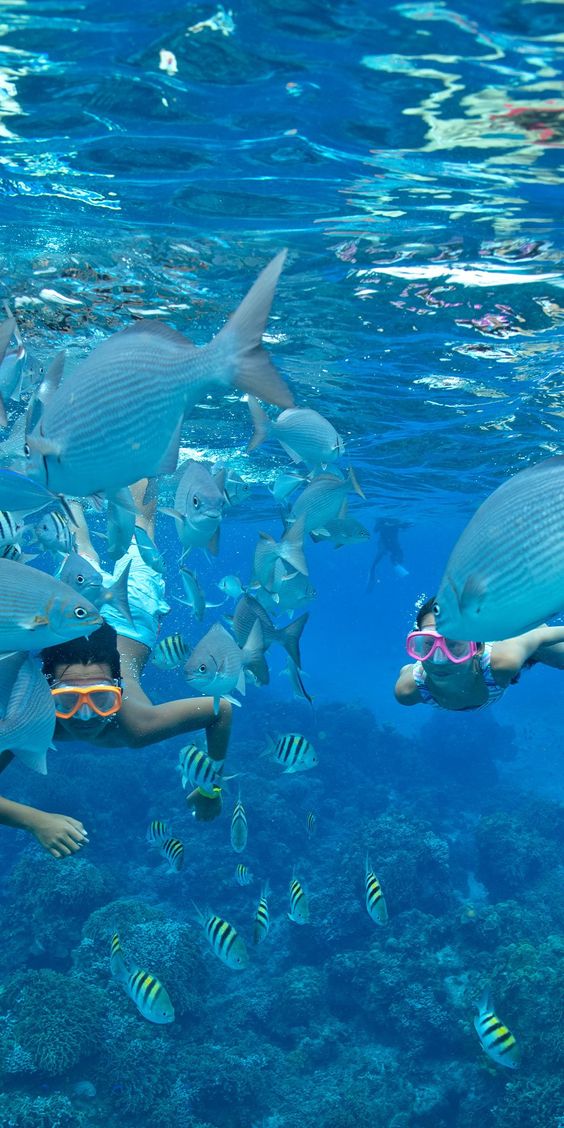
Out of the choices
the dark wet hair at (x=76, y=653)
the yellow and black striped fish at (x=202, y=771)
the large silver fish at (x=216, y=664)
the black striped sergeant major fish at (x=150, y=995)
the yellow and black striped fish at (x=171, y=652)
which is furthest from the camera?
the yellow and black striped fish at (x=171, y=652)

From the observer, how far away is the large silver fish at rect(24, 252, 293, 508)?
2934mm

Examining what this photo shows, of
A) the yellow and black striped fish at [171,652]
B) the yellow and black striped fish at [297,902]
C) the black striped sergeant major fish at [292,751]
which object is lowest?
the yellow and black striped fish at [297,902]

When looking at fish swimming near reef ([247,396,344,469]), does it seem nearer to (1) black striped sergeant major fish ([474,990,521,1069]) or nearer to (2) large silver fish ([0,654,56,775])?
(2) large silver fish ([0,654,56,775])

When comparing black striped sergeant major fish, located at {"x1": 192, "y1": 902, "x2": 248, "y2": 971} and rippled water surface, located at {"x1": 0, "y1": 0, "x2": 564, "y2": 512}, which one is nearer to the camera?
rippled water surface, located at {"x1": 0, "y1": 0, "x2": 564, "y2": 512}

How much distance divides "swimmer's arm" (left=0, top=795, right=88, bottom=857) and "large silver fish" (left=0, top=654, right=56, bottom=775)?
1620 mm

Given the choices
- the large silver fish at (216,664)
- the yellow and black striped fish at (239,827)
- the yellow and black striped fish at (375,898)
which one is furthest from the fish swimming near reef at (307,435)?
the yellow and black striped fish at (375,898)

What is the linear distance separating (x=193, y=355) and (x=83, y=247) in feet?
35.2

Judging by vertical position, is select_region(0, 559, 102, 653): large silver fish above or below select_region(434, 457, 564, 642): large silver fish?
below

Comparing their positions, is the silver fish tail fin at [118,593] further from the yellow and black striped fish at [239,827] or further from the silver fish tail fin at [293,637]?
the yellow and black striped fish at [239,827]

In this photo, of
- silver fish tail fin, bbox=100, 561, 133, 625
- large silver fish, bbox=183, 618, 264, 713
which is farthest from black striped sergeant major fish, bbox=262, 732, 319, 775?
silver fish tail fin, bbox=100, 561, 133, 625

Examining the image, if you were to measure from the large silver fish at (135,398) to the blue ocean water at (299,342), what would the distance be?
5.75 m

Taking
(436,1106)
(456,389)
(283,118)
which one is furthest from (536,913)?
(283,118)

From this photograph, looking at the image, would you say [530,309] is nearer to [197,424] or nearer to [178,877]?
[197,424]

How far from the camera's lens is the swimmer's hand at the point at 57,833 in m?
5.19
